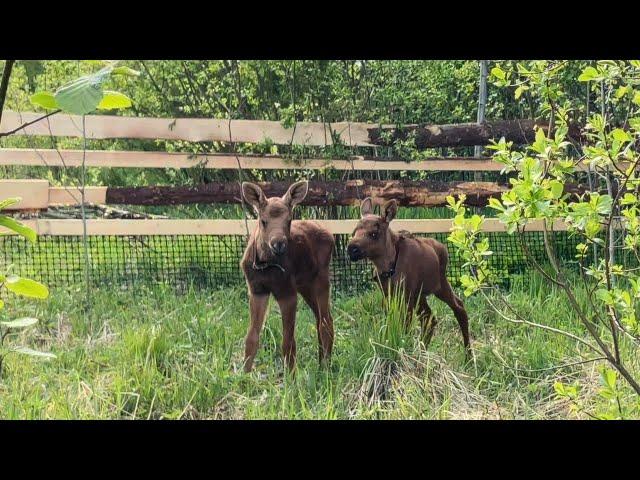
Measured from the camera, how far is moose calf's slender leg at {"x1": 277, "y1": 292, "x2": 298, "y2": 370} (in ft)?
14.1

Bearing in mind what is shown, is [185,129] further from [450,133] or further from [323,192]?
[450,133]

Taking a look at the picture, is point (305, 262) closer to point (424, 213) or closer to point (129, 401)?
point (129, 401)

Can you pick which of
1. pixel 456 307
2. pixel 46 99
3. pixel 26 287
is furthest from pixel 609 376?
pixel 456 307

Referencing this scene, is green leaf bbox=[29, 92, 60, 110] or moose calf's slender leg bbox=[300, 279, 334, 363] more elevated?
green leaf bbox=[29, 92, 60, 110]

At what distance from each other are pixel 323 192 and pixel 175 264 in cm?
134

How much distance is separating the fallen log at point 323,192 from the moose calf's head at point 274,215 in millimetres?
1265

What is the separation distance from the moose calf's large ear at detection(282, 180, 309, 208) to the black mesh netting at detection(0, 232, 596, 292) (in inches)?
63.3

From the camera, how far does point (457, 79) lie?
7.03 metres

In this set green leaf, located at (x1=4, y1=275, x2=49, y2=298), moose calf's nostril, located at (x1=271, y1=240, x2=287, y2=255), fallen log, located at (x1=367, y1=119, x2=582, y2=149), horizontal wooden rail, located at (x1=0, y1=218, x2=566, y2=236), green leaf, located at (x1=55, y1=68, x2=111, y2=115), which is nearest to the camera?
green leaf, located at (x1=55, y1=68, x2=111, y2=115)

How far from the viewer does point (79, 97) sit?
0.92 meters

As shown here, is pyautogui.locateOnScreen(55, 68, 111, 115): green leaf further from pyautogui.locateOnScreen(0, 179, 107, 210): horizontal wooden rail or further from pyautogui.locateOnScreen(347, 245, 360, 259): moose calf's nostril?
pyautogui.locateOnScreen(0, 179, 107, 210): horizontal wooden rail

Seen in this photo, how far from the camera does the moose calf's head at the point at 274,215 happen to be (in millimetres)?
4035

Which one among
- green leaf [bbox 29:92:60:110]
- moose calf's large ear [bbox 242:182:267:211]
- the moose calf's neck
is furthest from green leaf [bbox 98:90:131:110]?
the moose calf's neck

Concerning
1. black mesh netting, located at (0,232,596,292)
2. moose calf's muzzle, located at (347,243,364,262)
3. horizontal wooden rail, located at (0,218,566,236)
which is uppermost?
horizontal wooden rail, located at (0,218,566,236)
